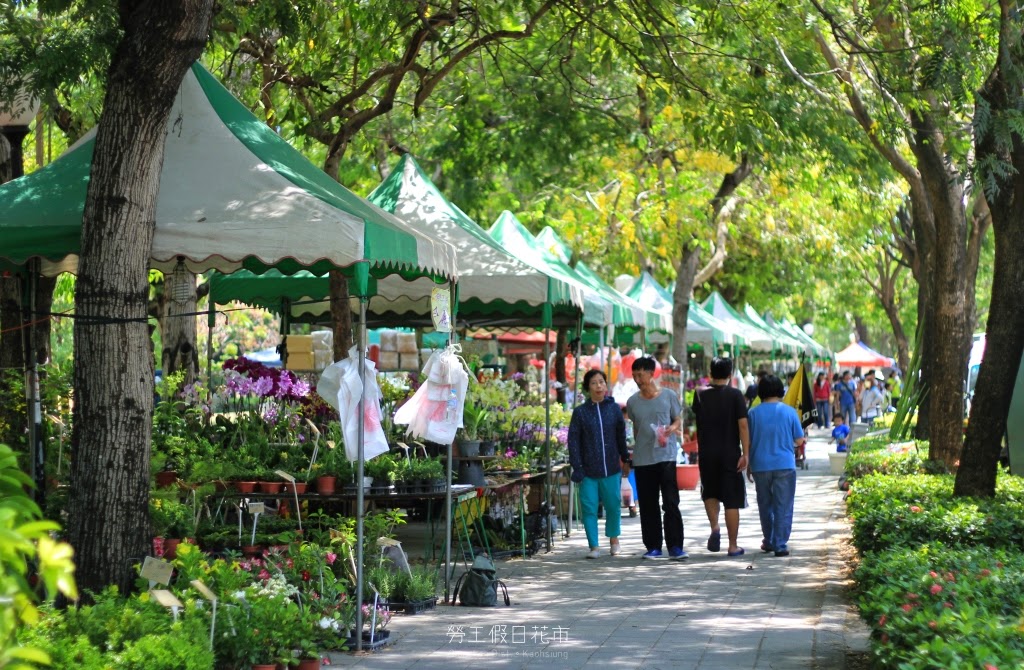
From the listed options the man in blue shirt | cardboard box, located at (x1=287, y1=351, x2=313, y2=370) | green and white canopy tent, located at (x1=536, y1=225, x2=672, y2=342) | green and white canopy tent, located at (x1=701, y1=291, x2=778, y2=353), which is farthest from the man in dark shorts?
the man in blue shirt

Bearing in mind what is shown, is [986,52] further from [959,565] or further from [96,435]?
[96,435]

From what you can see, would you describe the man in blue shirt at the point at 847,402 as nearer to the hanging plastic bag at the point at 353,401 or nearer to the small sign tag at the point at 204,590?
the hanging plastic bag at the point at 353,401

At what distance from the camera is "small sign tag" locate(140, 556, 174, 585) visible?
6234 millimetres

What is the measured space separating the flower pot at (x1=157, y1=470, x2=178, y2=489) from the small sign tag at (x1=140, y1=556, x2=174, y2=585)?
2.65 metres

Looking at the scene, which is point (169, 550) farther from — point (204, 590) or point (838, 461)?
point (838, 461)

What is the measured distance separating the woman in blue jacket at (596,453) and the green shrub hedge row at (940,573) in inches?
87.4

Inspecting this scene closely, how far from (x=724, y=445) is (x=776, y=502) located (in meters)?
0.73

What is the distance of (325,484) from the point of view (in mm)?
9164

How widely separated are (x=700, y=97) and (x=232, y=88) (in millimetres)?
5040

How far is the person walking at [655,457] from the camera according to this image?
39.9ft

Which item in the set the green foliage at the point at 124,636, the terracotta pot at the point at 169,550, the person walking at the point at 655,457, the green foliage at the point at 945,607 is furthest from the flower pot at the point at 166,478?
the person walking at the point at 655,457

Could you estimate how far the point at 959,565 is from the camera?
7.18 metres

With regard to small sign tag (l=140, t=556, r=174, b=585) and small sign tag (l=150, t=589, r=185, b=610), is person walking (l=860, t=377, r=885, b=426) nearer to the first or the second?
small sign tag (l=140, t=556, r=174, b=585)

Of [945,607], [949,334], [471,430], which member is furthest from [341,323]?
[945,607]
